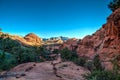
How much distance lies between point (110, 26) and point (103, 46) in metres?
3.75

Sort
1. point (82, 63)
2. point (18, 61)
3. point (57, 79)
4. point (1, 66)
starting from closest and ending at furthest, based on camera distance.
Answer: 1. point (57, 79)
2. point (1, 66)
3. point (82, 63)
4. point (18, 61)

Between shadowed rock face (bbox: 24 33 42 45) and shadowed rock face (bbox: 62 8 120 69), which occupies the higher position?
shadowed rock face (bbox: 24 33 42 45)

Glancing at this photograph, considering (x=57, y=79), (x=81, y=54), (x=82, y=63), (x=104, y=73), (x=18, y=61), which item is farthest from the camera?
(x=81, y=54)

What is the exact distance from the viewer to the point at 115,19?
39.2 meters

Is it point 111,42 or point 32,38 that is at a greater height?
point 32,38

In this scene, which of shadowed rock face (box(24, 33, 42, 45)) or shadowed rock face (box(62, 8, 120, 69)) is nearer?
shadowed rock face (box(62, 8, 120, 69))

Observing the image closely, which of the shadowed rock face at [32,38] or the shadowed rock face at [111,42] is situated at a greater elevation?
the shadowed rock face at [32,38]

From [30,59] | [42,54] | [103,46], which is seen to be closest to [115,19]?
[103,46]

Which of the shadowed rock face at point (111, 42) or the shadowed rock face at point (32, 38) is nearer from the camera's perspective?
the shadowed rock face at point (111, 42)

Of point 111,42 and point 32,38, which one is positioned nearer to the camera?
point 111,42

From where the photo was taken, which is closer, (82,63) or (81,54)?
(82,63)

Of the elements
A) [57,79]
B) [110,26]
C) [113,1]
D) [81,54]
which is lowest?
[57,79]

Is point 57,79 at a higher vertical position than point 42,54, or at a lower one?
lower

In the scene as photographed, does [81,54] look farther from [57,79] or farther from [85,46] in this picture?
[57,79]
